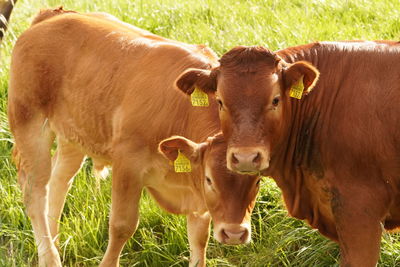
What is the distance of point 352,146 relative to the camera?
518cm

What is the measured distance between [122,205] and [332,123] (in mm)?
1723

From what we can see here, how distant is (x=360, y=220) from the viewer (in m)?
5.19

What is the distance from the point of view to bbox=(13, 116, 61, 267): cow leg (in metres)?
6.91

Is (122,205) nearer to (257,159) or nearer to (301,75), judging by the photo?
(257,159)

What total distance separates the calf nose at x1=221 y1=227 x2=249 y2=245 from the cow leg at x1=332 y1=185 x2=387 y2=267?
0.57 meters

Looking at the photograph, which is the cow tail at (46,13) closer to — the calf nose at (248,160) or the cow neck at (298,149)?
the cow neck at (298,149)

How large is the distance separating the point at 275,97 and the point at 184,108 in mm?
1095

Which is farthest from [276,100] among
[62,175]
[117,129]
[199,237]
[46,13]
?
[46,13]

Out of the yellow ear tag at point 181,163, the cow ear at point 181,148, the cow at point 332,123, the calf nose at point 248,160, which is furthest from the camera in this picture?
the yellow ear tag at point 181,163

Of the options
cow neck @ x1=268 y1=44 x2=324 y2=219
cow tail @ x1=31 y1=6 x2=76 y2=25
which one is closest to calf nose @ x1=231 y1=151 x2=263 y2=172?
cow neck @ x1=268 y1=44 x2=324 y2=219

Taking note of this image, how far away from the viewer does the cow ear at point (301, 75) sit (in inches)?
203

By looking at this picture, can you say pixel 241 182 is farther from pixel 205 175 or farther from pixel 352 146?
pixel 352 146

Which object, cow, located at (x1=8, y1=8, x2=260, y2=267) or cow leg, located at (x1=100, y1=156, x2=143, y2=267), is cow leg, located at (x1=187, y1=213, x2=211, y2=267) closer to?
cow, located at (x1=8, y1=8, x2=260, y2=267)

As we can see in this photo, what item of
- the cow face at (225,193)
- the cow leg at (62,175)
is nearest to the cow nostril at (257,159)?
the cow face at (225,193)
